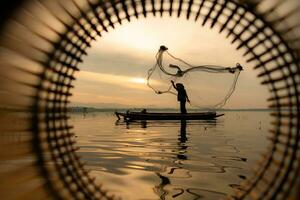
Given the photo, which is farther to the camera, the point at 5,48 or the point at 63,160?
the point at 63,160

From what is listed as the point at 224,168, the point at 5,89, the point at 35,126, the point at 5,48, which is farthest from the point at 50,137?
the point at 224,168

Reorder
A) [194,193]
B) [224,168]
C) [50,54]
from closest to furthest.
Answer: [50,54] → [194,193] → [224,168]

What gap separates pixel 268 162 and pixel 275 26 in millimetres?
1446

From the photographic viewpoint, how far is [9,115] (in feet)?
12.3

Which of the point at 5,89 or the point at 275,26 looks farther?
the point at 5,89

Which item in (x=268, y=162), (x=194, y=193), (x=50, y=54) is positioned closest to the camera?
(x=50, y=54)

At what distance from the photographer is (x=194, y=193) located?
8711mm

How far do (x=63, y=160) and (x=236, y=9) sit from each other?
8.19 ft

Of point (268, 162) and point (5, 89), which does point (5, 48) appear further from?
point (268, 162)

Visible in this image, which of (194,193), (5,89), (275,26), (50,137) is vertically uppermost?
(275,26)

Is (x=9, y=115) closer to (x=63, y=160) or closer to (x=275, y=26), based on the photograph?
(x=63, y=160)

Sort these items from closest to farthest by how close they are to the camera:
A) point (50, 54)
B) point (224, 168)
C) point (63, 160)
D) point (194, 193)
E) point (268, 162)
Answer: point (50, 54) < point (268, 162) < point (63, 160) < point (194, 193) < point (224, 168)

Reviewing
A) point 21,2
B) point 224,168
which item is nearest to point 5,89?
point 21,2

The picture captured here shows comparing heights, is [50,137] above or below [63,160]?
above
